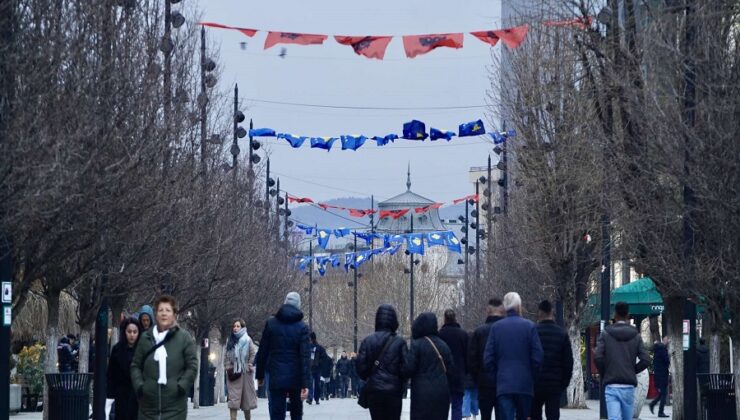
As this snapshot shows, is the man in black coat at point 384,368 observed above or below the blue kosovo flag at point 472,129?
below

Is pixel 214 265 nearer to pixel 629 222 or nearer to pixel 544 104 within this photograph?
pixel 544 104

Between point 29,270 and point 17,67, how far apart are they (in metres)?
4.51

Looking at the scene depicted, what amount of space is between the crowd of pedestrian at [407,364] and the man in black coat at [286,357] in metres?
0.01

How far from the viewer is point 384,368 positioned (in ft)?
55.8

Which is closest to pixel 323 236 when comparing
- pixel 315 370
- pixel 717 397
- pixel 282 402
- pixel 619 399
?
pixel 315 370

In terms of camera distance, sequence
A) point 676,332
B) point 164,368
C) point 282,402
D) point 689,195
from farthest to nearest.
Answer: point 676,332
point 689,195
point 282,402
point 164,368

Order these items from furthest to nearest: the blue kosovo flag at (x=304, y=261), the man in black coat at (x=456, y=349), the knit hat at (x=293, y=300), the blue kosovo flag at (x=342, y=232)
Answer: the blue kosovo flag at (x=304, y=261), the blue kosovo flag at (x=342, y=232), the man in black coat at (x=456, y=349), the knit hat at (x=293, y=300)

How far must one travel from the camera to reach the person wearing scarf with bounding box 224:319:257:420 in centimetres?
2844

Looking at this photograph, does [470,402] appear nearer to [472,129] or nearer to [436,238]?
[472,129]

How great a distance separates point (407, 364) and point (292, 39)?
16.0 metres

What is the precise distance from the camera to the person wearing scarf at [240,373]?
2844cm

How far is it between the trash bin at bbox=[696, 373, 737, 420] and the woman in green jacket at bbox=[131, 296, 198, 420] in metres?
11.7

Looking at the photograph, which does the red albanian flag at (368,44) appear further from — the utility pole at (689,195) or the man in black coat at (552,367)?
the man in black coat at (552,367)

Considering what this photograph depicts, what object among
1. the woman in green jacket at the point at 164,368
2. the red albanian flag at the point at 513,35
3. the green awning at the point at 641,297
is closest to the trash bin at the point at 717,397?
the red albanian flag at the point at 513,35
